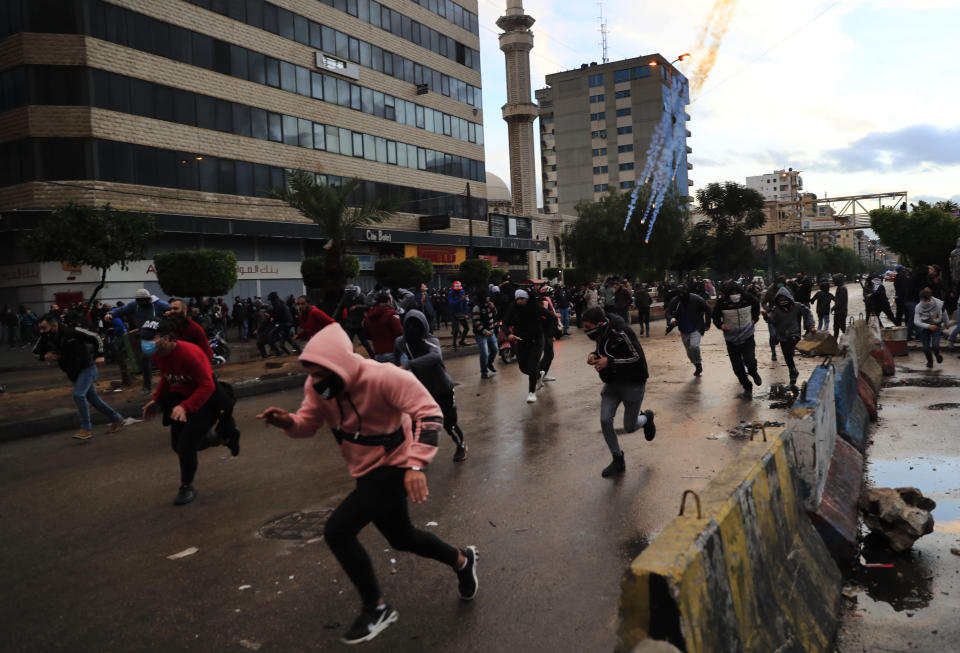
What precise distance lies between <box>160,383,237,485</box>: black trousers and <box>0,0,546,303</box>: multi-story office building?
57.8 feet

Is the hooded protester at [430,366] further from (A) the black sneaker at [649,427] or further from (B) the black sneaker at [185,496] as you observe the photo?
(B) the black sneaker at [185,496]

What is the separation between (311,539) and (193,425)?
1745 millimetres

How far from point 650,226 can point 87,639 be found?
41.9m

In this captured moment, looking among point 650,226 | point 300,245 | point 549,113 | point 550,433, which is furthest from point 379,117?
point 549,113

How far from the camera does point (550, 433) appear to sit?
26.8ft

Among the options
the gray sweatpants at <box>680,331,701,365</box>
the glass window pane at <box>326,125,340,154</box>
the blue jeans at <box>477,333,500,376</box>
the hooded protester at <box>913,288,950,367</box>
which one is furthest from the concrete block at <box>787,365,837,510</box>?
the glass window pane at <box>326,125,340,154</box>

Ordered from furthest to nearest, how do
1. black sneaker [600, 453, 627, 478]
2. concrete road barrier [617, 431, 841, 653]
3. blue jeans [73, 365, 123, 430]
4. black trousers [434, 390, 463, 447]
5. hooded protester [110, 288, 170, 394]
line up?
hooded protester [110, 288, 170, 394]
blue jeans [73, 365, 123, 430]
black trousers [434, 390, 463, 447]
black sneaker [600, 453, 627, 478]
concrete road barrier [617, 431, 841, 653]

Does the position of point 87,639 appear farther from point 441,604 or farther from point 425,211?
point 425,211

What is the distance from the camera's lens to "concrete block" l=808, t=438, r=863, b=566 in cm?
407

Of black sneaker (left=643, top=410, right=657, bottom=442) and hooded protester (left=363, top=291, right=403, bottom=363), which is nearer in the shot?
black sneaker (left=643, top=410, right=657, bottom=442)

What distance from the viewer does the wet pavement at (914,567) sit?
3335 mm

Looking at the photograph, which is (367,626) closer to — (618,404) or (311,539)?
(311,539)

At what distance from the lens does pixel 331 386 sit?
3414 millimetres

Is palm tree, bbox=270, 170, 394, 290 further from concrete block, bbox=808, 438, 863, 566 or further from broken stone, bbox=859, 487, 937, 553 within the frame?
broken stone, bbox=859, 487, 937, 553
